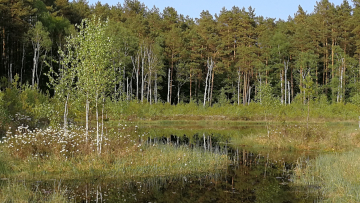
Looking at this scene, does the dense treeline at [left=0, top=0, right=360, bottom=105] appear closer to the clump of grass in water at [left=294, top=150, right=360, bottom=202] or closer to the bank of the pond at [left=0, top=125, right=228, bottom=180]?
the bank of the pond at [left=0, top=125, right=228, bottom=180]

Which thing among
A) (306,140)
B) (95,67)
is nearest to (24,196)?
(95,67)

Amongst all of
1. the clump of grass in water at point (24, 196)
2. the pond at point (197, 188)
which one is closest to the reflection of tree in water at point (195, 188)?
the pond at point (197, 188)

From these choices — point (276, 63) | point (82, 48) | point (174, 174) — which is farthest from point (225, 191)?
point (276, 63)

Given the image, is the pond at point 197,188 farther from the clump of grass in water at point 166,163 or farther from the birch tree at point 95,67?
the birch tree at point 95,67

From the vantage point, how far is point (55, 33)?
5922 cm

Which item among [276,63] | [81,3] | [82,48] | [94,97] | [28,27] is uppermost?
[81,3]

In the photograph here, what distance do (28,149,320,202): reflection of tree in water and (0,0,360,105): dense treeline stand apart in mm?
39628

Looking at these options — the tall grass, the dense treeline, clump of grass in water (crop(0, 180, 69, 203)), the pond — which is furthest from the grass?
the dense treeline

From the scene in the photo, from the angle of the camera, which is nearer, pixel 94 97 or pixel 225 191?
pixel 225 191

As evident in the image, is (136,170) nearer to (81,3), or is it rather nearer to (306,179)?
(306,179)

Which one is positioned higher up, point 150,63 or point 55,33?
point 55,33

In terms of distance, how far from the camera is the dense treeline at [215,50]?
5456 cm

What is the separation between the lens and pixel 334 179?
1192 centimetres

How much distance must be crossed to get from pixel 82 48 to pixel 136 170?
692 cm
